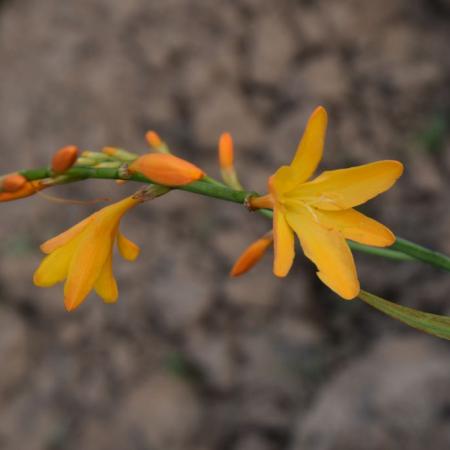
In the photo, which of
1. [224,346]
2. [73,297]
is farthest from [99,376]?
[73,297]

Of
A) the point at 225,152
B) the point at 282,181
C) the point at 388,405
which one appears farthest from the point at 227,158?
the point at 388,405

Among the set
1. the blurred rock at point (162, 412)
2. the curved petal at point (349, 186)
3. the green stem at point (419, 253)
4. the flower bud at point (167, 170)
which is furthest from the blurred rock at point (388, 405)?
the flower bud at point (167, 170)

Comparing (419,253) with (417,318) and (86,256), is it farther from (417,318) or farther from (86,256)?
(86,256)

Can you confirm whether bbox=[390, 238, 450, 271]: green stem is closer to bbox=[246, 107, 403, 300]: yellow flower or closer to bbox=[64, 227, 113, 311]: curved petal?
bbox=[246, 107, 403, 300]: yellow flower

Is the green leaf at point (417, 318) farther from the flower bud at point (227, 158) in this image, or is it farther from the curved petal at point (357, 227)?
the flower bud at point (227, 158)

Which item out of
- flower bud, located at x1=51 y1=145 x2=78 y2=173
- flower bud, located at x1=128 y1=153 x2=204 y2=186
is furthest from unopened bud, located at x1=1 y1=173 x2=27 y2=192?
flower bud, located at x1=128 y1=153 x2=204 y2=186
